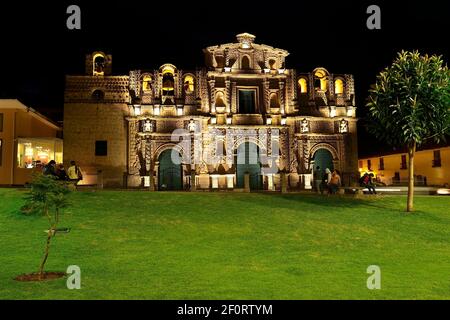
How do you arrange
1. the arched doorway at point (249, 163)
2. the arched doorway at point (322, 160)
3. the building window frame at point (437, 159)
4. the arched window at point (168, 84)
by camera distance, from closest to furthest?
the arched doorway at point (249, 163)
the arched window at point (168, 84)
the arched doorway at point (322, 160)
the building window frame at point (437, 159)

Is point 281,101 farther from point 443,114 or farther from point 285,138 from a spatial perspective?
point 443,114

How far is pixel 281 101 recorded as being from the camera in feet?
117

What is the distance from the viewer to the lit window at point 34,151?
29531 millimetres

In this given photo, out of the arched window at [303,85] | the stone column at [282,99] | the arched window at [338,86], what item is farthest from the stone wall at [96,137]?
the arched window at [338,86]

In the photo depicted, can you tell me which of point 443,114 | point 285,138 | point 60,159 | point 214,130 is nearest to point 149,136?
point 214,130

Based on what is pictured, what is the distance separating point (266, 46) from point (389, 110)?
1683 centimetres

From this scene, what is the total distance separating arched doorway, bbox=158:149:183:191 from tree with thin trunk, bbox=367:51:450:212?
16.9 metres

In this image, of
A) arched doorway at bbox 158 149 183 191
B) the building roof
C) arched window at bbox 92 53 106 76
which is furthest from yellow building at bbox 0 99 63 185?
arched doorway at bbox 158 149 183 191

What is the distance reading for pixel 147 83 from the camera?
115 feet

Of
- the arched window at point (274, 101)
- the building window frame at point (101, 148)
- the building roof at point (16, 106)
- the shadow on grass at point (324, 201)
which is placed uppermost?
the arched window at point (274, 101)

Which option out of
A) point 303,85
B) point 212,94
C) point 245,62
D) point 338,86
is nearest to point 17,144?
point 212,94

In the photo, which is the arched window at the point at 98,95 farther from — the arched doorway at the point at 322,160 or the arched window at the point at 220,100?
the arched doorway at the point at 322,160

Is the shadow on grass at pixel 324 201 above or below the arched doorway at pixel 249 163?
below

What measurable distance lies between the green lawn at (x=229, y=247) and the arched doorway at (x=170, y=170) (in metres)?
11.8
